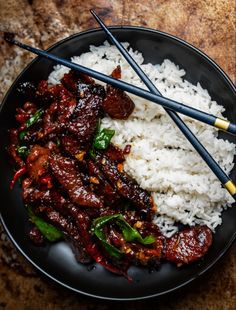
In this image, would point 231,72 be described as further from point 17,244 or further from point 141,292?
point 17,244

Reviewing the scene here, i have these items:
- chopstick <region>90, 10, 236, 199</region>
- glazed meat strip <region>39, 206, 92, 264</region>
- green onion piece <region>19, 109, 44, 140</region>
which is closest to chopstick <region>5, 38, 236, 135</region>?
chopstick <region>90, 10, 236, 199</region>

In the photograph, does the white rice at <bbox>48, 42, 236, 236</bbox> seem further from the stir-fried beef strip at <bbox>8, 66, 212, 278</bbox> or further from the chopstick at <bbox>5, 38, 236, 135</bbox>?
the chopstick at <bbox>5, 38, 236, 135</bbox>

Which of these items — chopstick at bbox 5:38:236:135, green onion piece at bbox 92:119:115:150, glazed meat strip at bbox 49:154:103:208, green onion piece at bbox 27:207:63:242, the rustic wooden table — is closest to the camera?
chopstick at bbox 5:38:236:135

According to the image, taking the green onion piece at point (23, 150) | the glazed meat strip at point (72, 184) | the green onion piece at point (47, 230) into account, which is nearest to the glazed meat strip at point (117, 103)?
the glazed meat strip at point (72, 184)

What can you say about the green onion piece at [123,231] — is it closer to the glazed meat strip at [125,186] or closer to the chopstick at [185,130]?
the glazed meat strip at [125,186]

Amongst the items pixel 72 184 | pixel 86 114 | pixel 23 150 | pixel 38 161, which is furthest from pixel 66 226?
pixel 86 114

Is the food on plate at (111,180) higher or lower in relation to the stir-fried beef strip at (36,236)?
higher

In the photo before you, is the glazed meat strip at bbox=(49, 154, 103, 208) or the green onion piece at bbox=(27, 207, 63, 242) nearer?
the glazed meat strip at bbox=(49, 154, 103, 208)
